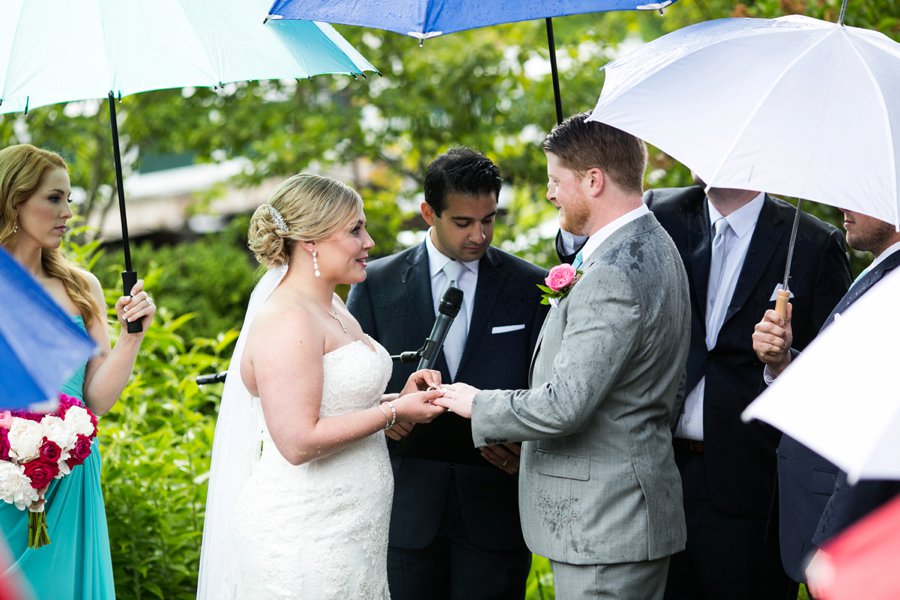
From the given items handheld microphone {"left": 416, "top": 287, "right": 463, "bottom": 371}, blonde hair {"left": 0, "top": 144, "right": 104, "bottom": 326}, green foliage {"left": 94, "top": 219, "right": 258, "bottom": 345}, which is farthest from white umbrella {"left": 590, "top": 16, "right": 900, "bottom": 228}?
green foliage {"left": 94, "top": 219, "right": 258, "bottom": 345}

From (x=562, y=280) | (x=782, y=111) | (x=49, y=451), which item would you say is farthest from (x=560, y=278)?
(x=49, y=451)

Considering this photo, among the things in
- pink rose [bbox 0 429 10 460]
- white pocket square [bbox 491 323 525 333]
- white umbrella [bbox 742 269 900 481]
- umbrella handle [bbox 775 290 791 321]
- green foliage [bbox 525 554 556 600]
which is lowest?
green foliage [bbox 525 554 556 600]

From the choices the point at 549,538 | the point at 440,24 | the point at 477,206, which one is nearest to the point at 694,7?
the point at 477,206

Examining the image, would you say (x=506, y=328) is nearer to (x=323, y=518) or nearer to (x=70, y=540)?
(x=323, y=518)

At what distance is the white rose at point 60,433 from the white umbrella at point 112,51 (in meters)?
0.58

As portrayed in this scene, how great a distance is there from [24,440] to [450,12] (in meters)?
2.05

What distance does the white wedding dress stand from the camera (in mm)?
3465

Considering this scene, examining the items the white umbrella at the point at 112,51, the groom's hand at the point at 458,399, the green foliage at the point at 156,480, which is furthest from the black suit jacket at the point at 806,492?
the green foliage at the point at 156,480

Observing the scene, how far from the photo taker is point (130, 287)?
3.83 metres

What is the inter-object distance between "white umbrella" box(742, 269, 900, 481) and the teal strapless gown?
3077 millimetres

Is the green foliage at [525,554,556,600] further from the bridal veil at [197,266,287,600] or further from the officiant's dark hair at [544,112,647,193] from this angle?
the officiant's dark hair at [544,112,647,193]

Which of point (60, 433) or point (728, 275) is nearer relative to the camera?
point (60, 433)

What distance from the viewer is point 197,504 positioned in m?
5.38

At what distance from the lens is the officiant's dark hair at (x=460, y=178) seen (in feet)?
13.8
